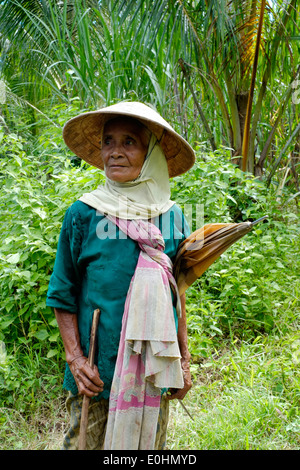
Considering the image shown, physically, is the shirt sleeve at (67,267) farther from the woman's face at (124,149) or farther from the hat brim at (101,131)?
the hat brim at (101,131)

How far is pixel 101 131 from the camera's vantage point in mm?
1898

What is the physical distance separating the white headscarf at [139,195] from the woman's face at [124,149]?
27 millimetres

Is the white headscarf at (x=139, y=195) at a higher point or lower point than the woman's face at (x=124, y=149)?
lower

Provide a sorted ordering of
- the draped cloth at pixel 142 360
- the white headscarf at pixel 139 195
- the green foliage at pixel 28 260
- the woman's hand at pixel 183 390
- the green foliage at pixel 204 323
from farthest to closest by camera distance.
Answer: the green foliage at pixel 28 260, the green foliage at pixel 204 323, the woman's hand at pixel 183 390, the white headscarf at pixel 139 195, the draped cloth at pixel 142 360

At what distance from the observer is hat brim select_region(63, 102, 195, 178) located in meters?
1.66

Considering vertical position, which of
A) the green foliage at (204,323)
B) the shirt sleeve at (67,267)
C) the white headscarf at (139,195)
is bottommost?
the green foliage at (204,323)

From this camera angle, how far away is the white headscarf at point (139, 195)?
1606 mm

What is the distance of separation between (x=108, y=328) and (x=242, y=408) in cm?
140

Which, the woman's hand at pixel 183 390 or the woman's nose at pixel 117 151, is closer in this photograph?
the woman's nose at pixel 117 151

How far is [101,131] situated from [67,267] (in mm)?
606

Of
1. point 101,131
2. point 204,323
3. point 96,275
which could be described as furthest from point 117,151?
point 204,323

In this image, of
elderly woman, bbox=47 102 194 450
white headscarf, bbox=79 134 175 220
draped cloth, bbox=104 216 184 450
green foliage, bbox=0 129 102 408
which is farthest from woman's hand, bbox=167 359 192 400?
green foliage, bbox=0 129 102 408

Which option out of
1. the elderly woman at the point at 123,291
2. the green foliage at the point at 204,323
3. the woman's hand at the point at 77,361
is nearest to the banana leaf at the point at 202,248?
the elderly woman at the point at 123,291

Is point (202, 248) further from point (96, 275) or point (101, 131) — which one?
point (101, 131)
